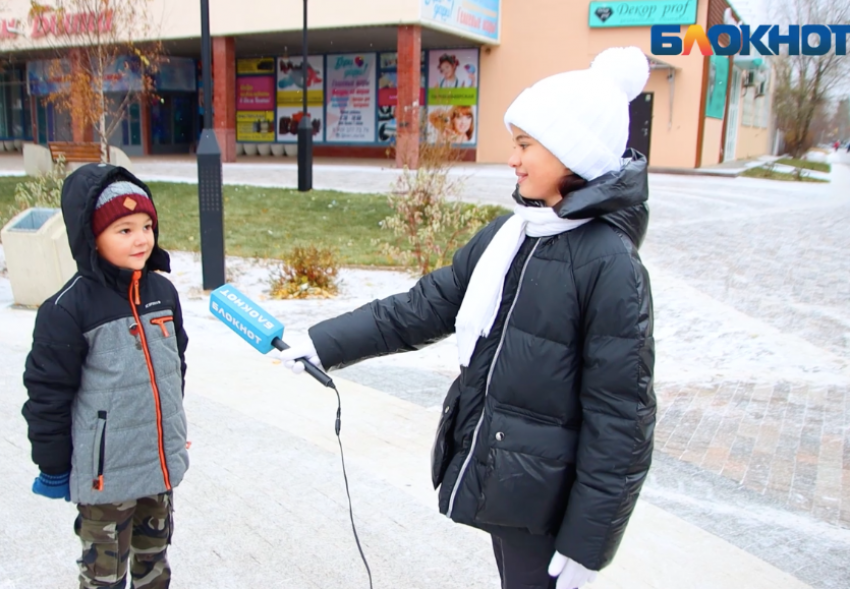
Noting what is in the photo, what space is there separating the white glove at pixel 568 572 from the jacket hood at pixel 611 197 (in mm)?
879

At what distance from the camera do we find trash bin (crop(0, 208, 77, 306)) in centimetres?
716

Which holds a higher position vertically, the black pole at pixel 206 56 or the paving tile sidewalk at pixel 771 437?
the black pole at pixel 206 56

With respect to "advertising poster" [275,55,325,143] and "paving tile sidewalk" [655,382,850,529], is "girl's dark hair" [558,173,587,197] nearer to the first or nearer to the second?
"paving tile sidewalk" [655,382,850,529]

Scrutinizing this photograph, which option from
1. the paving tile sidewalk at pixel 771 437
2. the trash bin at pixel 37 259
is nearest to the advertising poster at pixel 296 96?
the trash bin at pixel 37 259

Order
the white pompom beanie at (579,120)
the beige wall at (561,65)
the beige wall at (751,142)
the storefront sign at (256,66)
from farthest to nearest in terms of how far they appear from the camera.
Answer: the beige wall at (751,142), the storefront sign at (256,66), the beige wall at (561,65), the white pompom beanie at (579,120)

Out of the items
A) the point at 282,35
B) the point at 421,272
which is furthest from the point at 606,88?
the point at 282,35

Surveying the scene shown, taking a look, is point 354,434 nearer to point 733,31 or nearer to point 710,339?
point 710,339

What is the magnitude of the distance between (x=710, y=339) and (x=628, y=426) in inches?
193

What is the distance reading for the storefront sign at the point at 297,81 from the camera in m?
30.3

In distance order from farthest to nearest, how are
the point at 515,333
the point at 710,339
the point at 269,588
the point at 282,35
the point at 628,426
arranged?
the point at 282,35 < the point at 710,339 < the point at 269,588 < the point at 515,333 < the point at 628,426

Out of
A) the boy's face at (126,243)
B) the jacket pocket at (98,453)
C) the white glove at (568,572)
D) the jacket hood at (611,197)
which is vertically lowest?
the white glove at (568,572)

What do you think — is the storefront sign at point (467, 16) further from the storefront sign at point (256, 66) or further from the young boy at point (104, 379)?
the young boy at point (104, 379)

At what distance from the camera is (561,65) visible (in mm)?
25891

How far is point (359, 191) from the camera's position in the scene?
53.8ft
